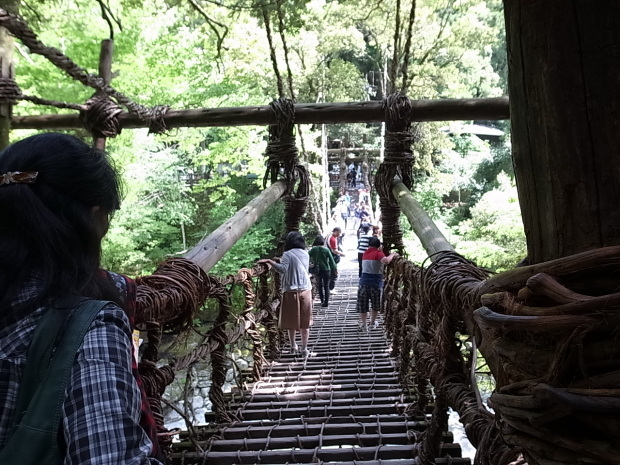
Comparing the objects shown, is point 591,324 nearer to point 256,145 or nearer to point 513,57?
point 513,57

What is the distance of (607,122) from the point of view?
609mm

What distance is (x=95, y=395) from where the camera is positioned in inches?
23.4

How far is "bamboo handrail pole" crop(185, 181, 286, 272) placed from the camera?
1931 mm

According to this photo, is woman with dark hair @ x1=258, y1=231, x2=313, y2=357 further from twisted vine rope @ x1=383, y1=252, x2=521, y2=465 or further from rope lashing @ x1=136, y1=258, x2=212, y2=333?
rope lashing @ x1=136, y1=258, x2=212, y2=333

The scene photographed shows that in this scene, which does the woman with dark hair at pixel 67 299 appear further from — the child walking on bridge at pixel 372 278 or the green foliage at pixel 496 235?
the green foliage at pixel 496 235

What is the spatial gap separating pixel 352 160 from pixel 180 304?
754 inches

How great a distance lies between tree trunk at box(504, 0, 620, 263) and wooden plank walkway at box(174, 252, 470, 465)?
Answer: 1.41 meters

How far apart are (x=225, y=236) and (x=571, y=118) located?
182cm

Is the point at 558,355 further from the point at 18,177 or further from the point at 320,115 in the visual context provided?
the point at 320,115

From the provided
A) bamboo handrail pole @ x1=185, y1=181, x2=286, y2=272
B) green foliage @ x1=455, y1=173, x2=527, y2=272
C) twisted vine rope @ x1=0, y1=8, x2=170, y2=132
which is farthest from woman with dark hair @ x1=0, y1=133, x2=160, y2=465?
green foliage @ x1=455, y1=173, x2=527, y2=272

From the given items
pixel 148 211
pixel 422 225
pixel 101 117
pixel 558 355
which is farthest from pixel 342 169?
pixel 558 355

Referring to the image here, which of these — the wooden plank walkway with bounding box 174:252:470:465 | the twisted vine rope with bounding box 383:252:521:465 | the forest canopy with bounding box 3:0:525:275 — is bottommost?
the wooden plank walkway with bounding box 174:252:470:465

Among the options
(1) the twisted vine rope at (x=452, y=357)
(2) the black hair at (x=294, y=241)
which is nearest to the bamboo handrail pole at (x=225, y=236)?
(2) the black hair at (x=294, y=241)

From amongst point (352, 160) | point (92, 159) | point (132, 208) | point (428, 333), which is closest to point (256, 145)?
point (132, 208)
